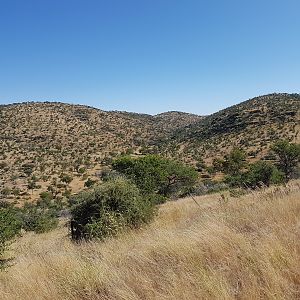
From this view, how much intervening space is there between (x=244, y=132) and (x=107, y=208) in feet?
238

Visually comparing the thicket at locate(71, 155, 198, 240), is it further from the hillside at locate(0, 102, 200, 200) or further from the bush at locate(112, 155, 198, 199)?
the hillside at locate(0, 102, 200, 200)

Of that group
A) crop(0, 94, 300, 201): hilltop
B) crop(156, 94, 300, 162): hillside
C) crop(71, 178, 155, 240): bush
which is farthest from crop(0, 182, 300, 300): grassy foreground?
crop(156, 94, 300, 162): hillside

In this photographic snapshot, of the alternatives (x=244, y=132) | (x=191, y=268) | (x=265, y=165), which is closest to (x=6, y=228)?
(x=191, y=268)

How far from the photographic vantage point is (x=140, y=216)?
1112cm

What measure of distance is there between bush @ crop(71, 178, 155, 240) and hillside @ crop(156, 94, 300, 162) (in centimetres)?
5394

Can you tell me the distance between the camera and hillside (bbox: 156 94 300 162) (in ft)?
233

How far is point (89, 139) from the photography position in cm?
9200

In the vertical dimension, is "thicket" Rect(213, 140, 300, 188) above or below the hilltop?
below

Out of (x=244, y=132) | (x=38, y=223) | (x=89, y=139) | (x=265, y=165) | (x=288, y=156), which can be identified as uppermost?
(x=89, y=139)

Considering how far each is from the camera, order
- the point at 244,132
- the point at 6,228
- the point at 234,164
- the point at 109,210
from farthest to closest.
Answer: the point at 244,132 → the point at 234,164 → the point at 6,228 → the point at 109,210

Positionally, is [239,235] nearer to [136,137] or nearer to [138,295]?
[138,295]

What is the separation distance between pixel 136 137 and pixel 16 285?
3826 inches

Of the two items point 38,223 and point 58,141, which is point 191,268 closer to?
point 38,223

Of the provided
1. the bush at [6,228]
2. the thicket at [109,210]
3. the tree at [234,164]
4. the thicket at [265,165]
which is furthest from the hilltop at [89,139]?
the thicket at [109,210]
